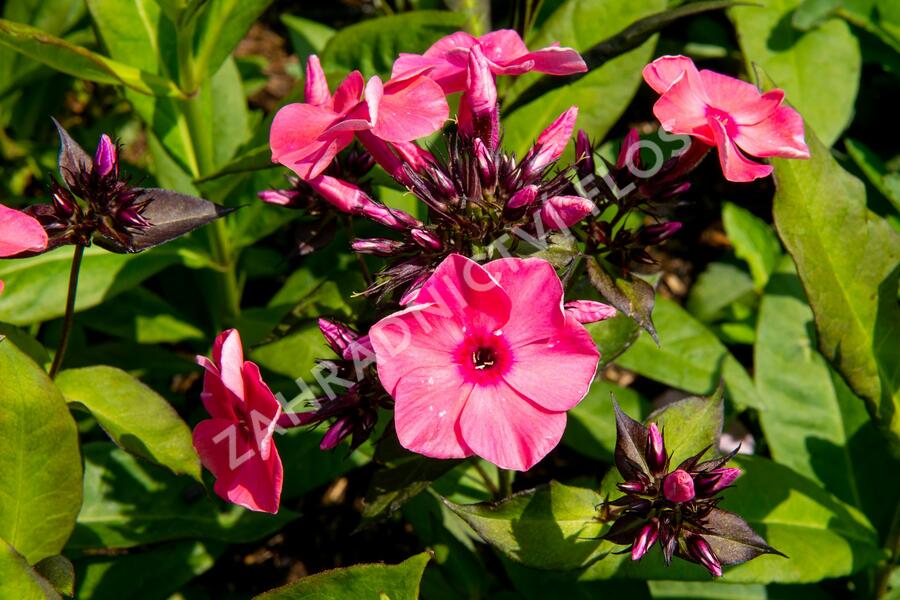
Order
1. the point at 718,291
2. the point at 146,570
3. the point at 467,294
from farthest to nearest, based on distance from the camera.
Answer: the point at 718,291
the point at 146,570
the point at 467,294

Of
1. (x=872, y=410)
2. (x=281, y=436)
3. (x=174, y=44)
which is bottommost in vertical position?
(x=281, y=436)

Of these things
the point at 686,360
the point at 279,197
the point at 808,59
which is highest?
the point at 279,197

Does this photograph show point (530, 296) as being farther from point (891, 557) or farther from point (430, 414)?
point (891, 557)

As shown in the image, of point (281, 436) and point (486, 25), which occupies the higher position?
point (486, 25)

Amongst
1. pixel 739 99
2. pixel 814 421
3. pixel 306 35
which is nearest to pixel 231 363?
pixel 739 99

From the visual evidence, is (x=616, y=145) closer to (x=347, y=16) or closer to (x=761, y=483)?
(x=761, y=483)

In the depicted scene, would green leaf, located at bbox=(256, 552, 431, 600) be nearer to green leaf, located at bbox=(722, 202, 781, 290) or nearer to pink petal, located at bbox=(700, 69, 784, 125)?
pink petal, located at bbox=(700, 69, 784, 125)

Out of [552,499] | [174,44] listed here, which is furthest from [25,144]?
[552,499]
